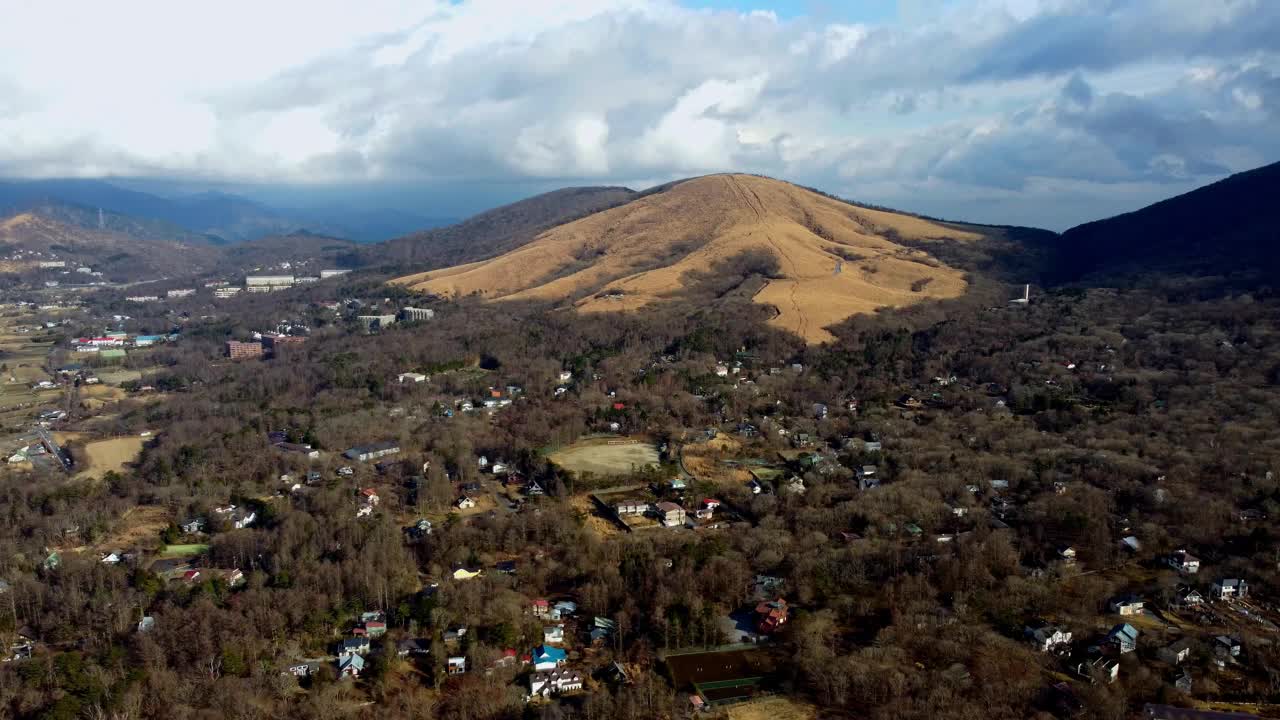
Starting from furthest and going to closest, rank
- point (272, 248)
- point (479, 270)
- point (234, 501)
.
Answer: point (272, 248), point (479, 270), point (234, 501)

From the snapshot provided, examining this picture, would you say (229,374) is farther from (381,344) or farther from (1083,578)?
(1083,578)

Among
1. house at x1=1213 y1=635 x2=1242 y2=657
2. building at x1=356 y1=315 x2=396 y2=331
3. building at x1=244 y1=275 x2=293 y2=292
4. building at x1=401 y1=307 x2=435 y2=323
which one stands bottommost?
house at x1=1213 y1=635 x2=1242 y2=657

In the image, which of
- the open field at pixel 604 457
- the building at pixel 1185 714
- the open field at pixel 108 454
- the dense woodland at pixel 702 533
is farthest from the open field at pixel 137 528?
the building at pixel 1185 714

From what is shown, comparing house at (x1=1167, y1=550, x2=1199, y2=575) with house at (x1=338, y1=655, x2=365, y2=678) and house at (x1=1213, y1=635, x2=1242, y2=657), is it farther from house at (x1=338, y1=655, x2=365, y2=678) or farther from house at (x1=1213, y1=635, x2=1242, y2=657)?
house at (x1=338, y1=655, x2=365, y2=678)

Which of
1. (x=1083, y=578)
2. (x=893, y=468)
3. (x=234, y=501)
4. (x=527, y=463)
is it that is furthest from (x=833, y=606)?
(x=234, y=501)

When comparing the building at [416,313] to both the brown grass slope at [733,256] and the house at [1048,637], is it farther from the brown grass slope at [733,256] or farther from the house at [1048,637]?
the house at [1048,637]

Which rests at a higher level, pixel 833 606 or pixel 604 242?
pixel 604 242

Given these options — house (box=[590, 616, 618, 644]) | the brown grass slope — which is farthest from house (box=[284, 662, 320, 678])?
the brown grass slope
